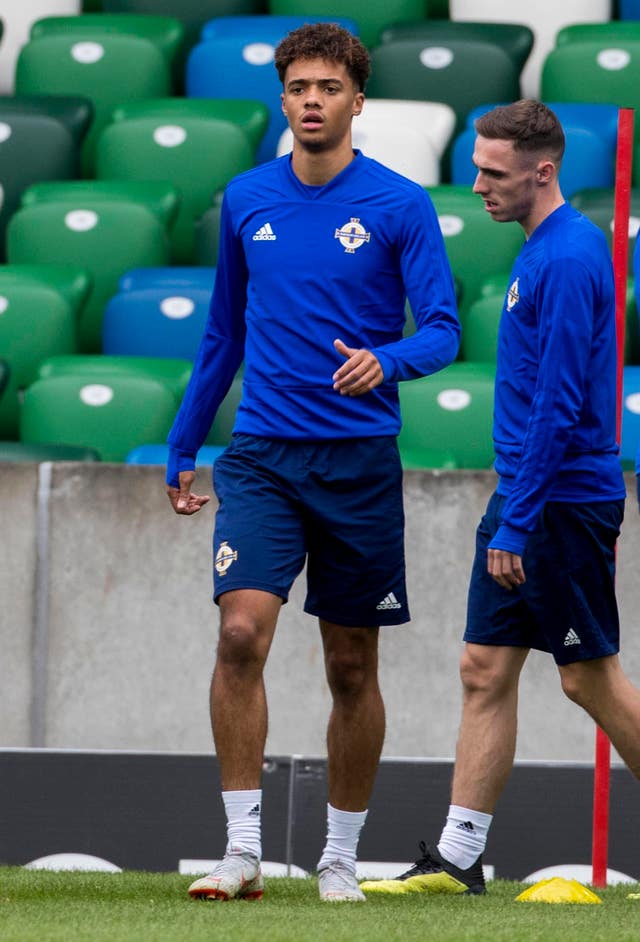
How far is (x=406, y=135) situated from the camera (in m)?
7.11

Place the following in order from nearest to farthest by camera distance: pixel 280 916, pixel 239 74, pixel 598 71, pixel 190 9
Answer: pixel 280 916 → pixel 598 71 → pixel 239 74 → pixel 190 9

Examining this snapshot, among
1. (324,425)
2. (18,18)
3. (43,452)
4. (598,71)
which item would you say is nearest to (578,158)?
(598,71)

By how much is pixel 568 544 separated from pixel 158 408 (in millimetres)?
2572

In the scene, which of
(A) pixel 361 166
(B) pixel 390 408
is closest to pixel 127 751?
(B) pixel 390 408

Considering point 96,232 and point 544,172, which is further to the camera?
point 96,232

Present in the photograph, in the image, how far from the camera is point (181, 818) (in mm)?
4891

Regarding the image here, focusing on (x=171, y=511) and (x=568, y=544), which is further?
(x=171, y=511)

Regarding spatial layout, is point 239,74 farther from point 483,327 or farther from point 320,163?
point 320,163

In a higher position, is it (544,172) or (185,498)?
(544,172)

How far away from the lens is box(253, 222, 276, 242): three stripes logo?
12.6 feet

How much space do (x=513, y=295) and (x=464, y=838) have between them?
1.17 metres

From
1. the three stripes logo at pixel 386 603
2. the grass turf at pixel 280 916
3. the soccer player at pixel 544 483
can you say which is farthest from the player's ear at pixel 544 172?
the grass turf at pixel 280 916

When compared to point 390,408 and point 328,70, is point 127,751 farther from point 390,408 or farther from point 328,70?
point 328,70

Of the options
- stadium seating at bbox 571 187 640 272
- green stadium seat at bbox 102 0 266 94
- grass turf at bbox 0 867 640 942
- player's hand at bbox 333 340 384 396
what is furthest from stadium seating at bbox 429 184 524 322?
player's hand at bbox 333 340 384 396
